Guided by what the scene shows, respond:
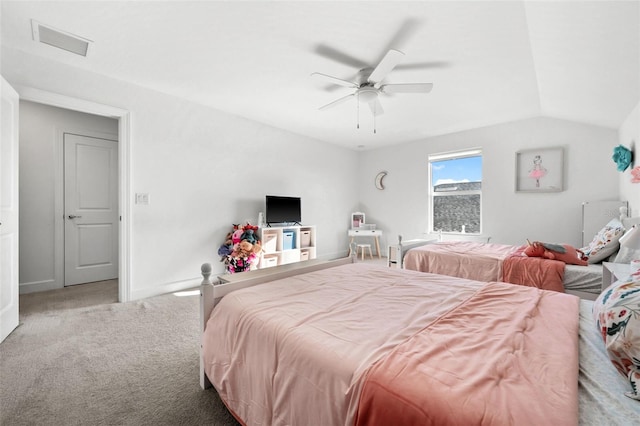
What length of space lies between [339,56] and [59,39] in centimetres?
239

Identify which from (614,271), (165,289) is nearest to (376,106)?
(614,271)

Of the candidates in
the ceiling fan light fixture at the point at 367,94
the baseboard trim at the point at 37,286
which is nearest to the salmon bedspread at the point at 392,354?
the ceiling fan light fixture at the point at 367,94

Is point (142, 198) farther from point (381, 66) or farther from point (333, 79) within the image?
point (381, 66)

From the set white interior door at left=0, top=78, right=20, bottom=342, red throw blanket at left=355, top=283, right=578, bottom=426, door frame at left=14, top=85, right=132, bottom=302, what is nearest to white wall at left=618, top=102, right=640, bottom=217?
red throw blanket at left=355, top=283, right=578, bottom=426

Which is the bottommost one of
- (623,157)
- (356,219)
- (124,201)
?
(356,219)

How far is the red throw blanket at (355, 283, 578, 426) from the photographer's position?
66cm

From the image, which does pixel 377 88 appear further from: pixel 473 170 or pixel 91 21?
pixel 473 170

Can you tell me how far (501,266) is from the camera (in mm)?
2717

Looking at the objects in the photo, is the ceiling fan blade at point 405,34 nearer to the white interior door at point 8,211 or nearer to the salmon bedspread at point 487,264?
the salmon bedspread at point 487,264

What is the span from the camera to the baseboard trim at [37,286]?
3257 mm

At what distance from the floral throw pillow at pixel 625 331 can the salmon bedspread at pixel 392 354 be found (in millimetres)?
105

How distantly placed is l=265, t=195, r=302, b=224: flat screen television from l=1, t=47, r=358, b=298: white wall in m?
0.24

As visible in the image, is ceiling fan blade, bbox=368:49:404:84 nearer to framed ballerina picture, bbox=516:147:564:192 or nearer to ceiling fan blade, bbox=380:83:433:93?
ceiling fan blade, bbox=380:83:433:93

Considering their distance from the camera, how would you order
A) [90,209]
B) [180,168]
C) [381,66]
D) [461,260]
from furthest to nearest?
[90,209] < [180,168] < [461,260] < [381,66]
